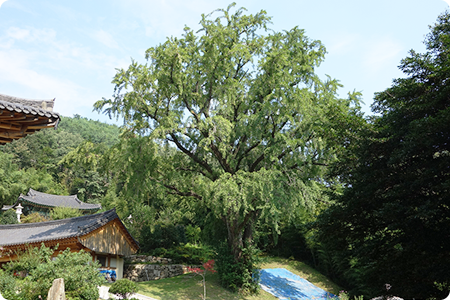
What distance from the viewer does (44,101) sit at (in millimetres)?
4199

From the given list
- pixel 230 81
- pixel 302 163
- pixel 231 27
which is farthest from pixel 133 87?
pixel 302 163

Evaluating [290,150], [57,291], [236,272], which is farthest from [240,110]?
[57,291]

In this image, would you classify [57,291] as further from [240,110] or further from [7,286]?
[240,110]

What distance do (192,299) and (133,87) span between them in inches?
314

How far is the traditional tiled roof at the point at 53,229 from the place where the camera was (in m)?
12.9

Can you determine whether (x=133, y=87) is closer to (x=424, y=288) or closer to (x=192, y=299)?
(x=192, y=299)

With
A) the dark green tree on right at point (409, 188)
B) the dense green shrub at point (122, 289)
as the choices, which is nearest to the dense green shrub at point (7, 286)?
the dense green shrub at point (122, 289)

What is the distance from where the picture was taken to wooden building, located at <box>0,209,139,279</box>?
42.1 feet

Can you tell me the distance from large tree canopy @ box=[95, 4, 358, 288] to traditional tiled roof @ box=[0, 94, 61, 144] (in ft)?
20.2

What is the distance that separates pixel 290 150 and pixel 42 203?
23947 millimetres

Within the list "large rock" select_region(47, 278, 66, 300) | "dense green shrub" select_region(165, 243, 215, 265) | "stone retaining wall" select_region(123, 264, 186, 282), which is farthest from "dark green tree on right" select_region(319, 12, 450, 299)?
"stone retaining wall" select_region(123, 264, 186, 282)

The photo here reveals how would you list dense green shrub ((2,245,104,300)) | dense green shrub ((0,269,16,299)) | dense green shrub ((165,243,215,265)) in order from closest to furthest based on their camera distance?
dense green shrub ((0,269,16,299)) < dense green shrub ((2,245,104,300)) < dense green shrub ((165,243,215,265))

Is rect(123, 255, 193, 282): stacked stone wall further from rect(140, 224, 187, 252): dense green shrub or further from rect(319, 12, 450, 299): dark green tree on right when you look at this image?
rect(319, 12, 450, 299): dark green tree on right

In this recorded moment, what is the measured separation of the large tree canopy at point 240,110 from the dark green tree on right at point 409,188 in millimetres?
2193
